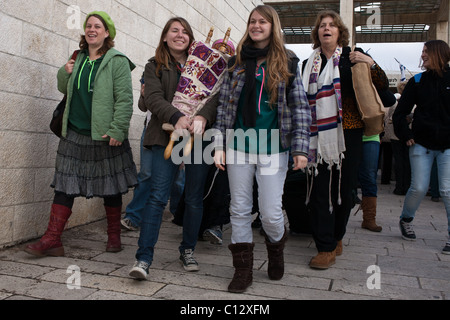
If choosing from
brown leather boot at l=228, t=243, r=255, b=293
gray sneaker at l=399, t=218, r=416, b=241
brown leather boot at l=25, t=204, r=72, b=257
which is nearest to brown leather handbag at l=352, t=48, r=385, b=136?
brown leather boot at l=228, t=243, r=255, b=293

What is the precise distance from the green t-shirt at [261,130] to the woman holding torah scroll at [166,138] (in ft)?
0.91

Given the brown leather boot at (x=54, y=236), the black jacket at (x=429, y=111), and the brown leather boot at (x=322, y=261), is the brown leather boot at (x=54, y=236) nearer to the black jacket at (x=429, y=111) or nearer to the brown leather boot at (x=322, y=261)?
the brown leather boot at (x=322, y=261)

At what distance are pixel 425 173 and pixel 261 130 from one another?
2.22 metres

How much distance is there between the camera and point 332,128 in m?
3.57

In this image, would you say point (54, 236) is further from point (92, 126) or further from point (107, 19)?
point (107, 19)

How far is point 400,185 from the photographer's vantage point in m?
8.80

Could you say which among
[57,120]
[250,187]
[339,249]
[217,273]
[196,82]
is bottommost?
[217,273]

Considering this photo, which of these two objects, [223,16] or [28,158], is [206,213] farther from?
[223,16]

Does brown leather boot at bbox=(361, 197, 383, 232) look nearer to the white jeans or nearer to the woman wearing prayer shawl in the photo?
the woman wearing prayer shawl

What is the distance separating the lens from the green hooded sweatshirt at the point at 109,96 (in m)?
3.55

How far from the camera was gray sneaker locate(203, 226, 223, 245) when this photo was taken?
420 cm

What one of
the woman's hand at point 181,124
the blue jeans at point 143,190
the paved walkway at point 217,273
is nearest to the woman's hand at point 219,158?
the woman's hand at point 181,124

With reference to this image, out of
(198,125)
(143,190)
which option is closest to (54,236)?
(143,190)
